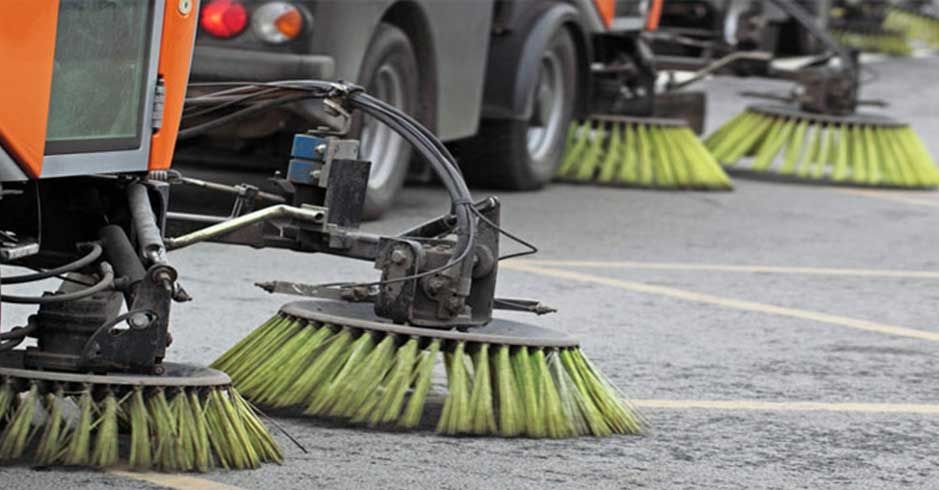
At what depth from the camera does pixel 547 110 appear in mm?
11984

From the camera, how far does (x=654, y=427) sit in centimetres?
558

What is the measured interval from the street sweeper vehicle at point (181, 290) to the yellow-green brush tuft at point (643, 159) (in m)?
6.67

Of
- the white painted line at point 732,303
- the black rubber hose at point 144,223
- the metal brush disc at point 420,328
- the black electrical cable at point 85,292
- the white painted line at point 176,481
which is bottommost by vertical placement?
the white painted line at point 176,481

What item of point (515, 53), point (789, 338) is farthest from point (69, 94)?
point (515, 53)

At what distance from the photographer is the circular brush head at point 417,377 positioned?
517 centimetres

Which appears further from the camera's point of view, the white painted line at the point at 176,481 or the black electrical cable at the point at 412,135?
the black electrical cable at the point at 412,135

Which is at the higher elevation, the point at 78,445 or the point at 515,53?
the point at 515,53

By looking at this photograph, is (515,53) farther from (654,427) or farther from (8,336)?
(8,336)

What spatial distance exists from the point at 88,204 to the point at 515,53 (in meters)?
6.24

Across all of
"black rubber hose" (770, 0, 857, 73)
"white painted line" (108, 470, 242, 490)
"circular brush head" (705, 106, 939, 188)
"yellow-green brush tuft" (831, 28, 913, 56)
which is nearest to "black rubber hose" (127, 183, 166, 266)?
"white painted line" (108, 470, 242, 490)

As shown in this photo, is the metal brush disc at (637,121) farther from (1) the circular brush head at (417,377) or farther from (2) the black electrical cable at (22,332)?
(2) the black electrical cable at (22,332)

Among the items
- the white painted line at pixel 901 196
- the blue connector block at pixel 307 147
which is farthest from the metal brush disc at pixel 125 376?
the white painted line at pixel 901 196

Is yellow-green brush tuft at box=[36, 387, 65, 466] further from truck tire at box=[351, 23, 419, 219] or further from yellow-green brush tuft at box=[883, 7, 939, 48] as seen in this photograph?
yellow-green brush tuft at box=[883, 7, 939, 48]

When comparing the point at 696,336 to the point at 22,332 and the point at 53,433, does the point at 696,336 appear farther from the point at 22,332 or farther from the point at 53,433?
the point at 53,433
